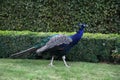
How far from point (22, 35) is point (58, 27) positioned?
6.65ft

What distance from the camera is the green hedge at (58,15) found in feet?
36.3

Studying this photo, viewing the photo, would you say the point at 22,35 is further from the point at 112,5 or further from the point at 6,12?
the point at 112,5

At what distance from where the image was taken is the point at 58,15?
1126cm

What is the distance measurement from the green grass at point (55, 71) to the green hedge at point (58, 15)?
7.94ft

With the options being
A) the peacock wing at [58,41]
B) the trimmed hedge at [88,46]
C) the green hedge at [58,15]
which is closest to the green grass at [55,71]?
the trimmed hedge at [88,46]

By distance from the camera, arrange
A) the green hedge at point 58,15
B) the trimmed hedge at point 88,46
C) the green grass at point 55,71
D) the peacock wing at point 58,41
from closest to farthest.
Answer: the green grass at point 55,71
the peacock wing at point 58,41
the trimmed hedge at point 88,46
the green hedge at point 58,15

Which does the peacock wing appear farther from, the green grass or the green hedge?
the green hedge

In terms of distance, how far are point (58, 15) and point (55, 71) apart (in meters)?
3.83

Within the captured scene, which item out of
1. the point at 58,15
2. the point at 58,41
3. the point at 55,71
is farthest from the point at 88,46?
the point at 58,15

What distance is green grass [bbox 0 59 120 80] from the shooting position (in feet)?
23.7

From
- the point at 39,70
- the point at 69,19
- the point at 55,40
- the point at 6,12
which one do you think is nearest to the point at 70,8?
the point at 69,19

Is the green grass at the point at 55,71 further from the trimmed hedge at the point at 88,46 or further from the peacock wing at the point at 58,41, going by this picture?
the peacock wing at the point at 58,41

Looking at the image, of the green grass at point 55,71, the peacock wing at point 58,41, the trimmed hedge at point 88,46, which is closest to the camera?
the green grass at point 55,71

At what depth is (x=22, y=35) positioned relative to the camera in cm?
960
